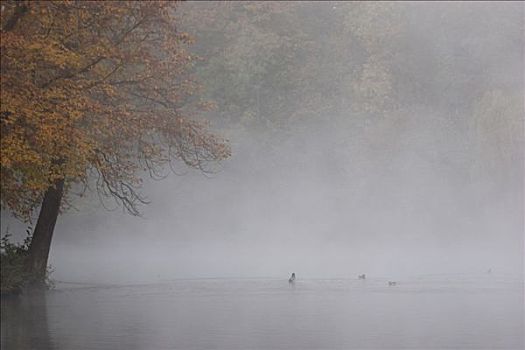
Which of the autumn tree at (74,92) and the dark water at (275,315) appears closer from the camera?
the dark water at (275,315)

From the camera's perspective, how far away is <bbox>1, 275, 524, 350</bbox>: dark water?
22.0m

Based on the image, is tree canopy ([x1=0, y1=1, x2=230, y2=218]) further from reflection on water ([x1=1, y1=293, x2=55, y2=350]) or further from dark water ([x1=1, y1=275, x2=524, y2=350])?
dark water ([x1=1, y1=275, x2=524, y2=350])

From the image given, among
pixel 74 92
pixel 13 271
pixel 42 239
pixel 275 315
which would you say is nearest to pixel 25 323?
pixel 74 92

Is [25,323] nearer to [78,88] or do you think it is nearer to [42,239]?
[78,88]

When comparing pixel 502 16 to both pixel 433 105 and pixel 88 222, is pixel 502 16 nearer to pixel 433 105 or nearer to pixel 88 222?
pixel 433 105

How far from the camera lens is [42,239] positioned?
→ 106ft

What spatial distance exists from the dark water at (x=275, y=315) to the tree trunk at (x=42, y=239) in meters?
0.67

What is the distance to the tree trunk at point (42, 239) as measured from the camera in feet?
105

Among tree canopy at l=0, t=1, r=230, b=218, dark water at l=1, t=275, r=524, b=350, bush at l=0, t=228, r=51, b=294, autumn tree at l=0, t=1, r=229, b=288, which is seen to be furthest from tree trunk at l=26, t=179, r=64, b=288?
tree canopy at l=0, t=1, r=230, b=218

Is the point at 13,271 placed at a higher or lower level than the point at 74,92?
lower

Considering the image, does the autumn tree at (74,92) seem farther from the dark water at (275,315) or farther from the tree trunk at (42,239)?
the dark water at (275,315)

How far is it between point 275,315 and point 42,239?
28.0ft

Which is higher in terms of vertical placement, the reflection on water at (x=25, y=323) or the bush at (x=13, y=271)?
the bush at (x=13, y=271)

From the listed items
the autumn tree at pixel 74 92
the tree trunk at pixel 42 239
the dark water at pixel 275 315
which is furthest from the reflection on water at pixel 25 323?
the autumn tree at pixel 74 92
